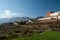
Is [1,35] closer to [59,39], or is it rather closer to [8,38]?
[8,38]

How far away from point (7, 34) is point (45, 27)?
3924 mm

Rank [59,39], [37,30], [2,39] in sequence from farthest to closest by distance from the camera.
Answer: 1. [37,30]
2. [2,39]
3. [59,39]

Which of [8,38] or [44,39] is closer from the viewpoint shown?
[44,39]

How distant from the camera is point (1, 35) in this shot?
12.1 meters

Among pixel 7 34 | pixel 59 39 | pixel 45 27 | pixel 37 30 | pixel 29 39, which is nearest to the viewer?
pixel 59 39

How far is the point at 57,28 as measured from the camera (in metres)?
14.9

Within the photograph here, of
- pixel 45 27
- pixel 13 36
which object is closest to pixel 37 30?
pixel 45 27

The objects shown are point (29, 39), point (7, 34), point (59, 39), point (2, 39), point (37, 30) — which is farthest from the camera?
point (37, 30)

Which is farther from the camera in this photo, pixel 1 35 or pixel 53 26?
pixel 53 26

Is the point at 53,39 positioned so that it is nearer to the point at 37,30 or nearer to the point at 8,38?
the point at 8,38

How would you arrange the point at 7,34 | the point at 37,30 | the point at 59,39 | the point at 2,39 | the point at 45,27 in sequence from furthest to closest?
the point at 45,27 → the point at 37,30 → the point at 7,34 → the point at 2,39 → the point at 59,39

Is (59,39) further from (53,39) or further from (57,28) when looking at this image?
(57,28)

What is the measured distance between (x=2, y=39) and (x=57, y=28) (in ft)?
17.5

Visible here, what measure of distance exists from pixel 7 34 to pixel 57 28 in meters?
4.54
